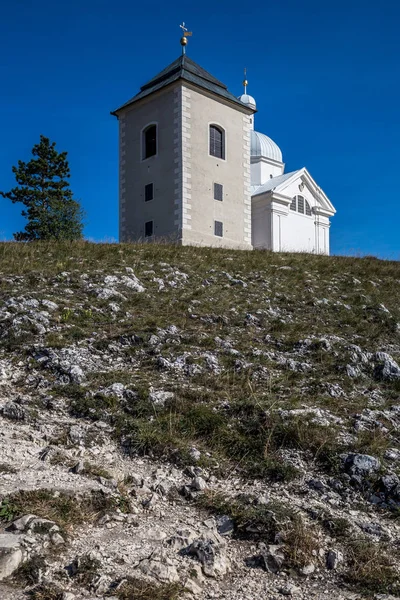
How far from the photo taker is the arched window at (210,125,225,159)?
103 ft

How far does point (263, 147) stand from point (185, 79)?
841 inches

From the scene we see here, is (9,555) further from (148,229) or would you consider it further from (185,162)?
(148,229)

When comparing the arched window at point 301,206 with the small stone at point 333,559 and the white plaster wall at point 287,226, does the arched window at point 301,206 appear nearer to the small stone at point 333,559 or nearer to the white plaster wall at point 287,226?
the white plaster wall at point 287,226

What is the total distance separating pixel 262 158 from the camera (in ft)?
160

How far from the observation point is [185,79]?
2950 centimetres

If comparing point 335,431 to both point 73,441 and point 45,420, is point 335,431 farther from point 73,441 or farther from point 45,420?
point 45,420

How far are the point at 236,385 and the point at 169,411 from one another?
1367 mm

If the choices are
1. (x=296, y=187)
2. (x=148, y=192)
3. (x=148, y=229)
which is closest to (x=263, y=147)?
(x=296, y=187)

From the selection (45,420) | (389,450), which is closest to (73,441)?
(45,420)

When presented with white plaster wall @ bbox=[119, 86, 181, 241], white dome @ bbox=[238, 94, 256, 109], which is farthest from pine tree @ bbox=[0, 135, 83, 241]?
white dome @ bbox=[238, 94, 256, 109]

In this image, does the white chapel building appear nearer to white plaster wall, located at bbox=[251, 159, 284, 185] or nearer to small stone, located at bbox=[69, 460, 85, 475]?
white plaster wall, located at bbox=[251, 159, 284, 185]

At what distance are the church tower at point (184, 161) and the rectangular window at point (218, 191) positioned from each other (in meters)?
0.06

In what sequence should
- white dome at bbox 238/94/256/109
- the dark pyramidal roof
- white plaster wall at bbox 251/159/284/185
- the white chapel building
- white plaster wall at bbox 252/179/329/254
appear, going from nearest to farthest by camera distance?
the white chapel building → the dark pyramidal roof → white plaster wall at bbox 252/179/329/254 → white plaster wall at bbox 251/159/284/185 → white dome at bbox 238/94/256/109

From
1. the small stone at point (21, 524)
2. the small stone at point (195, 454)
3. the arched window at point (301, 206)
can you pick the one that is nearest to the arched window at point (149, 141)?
the arched window at point (301, 206)
